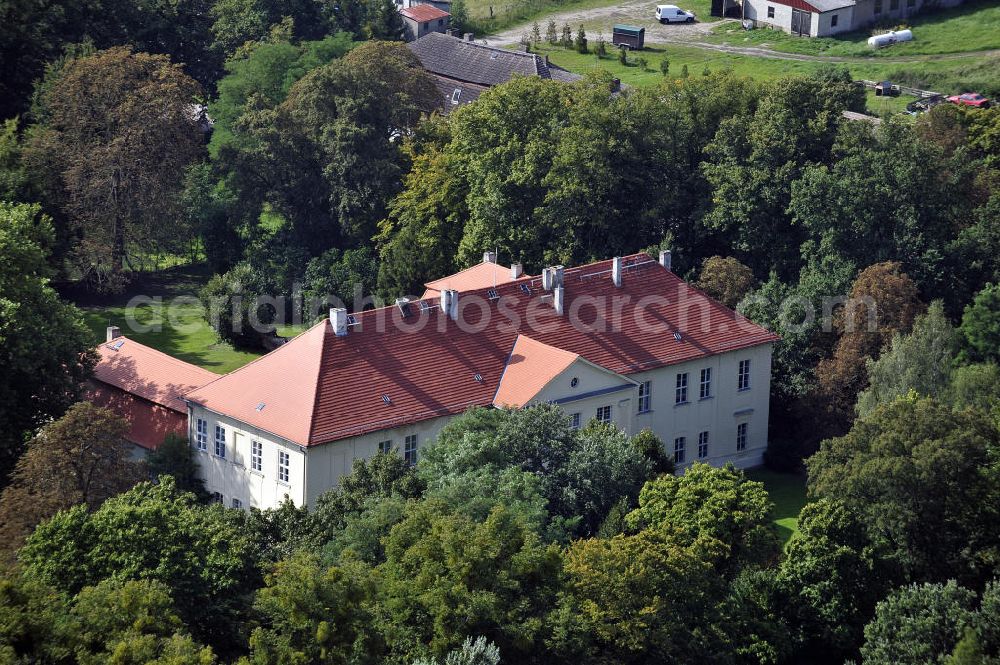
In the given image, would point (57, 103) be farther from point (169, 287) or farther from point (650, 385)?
point (650, 385)

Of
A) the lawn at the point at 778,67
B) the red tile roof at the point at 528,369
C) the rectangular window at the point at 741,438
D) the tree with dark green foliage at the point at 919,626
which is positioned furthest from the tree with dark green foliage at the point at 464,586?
the lawn at the point at 778,67

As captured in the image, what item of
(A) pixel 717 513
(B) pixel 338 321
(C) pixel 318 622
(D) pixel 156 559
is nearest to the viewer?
(C) pixel 318 622

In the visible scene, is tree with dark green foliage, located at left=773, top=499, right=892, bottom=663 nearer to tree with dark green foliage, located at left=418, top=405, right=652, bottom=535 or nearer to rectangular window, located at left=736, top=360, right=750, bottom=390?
tree with dark green foliage, located at left=418, top=405, right=652, bottom=535

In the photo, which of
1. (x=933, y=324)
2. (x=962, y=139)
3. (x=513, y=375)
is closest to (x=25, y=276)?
(x=513, y=375)

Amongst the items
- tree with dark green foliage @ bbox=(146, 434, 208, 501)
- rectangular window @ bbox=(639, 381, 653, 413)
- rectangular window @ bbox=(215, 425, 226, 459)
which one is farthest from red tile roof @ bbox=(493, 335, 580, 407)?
tree with dark green foliage @ bbox=(146, 434, 208, 501)

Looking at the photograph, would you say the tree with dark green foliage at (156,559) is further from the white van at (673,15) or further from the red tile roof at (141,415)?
the white van at (673,15)

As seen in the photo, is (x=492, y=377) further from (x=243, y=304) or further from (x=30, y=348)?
(x=243, y=304)

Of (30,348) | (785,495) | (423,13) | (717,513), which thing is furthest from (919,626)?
(423,13)
